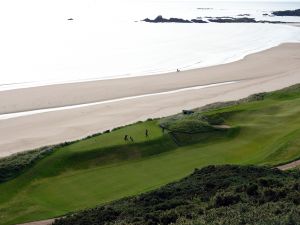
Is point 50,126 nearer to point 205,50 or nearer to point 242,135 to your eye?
point 242,135

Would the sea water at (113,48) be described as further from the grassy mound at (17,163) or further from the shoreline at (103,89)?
the grassy mound at (17,163)

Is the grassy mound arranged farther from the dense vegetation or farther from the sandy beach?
the sandy beach

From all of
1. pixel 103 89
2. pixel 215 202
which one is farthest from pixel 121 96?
pixel 215 202

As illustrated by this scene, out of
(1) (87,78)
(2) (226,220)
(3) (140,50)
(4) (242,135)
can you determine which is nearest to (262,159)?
(4) (242,135)

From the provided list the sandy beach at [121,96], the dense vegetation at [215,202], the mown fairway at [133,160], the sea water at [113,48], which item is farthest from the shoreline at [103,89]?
the dense vegetation at [215,202]

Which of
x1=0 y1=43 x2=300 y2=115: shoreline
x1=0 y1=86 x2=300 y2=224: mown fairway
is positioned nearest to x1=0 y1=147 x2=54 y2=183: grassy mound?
x1=0 y1=86 x2=300 y2=224: mown fairway

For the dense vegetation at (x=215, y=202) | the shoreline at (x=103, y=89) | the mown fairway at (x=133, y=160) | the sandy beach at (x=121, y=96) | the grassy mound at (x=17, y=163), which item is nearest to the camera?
the dense vegetation at (x=215, y=202)

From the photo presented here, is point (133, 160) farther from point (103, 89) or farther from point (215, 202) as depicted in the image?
point (103, 89)

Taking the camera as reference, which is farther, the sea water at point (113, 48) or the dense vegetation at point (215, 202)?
the sea water at point (113, 48)
